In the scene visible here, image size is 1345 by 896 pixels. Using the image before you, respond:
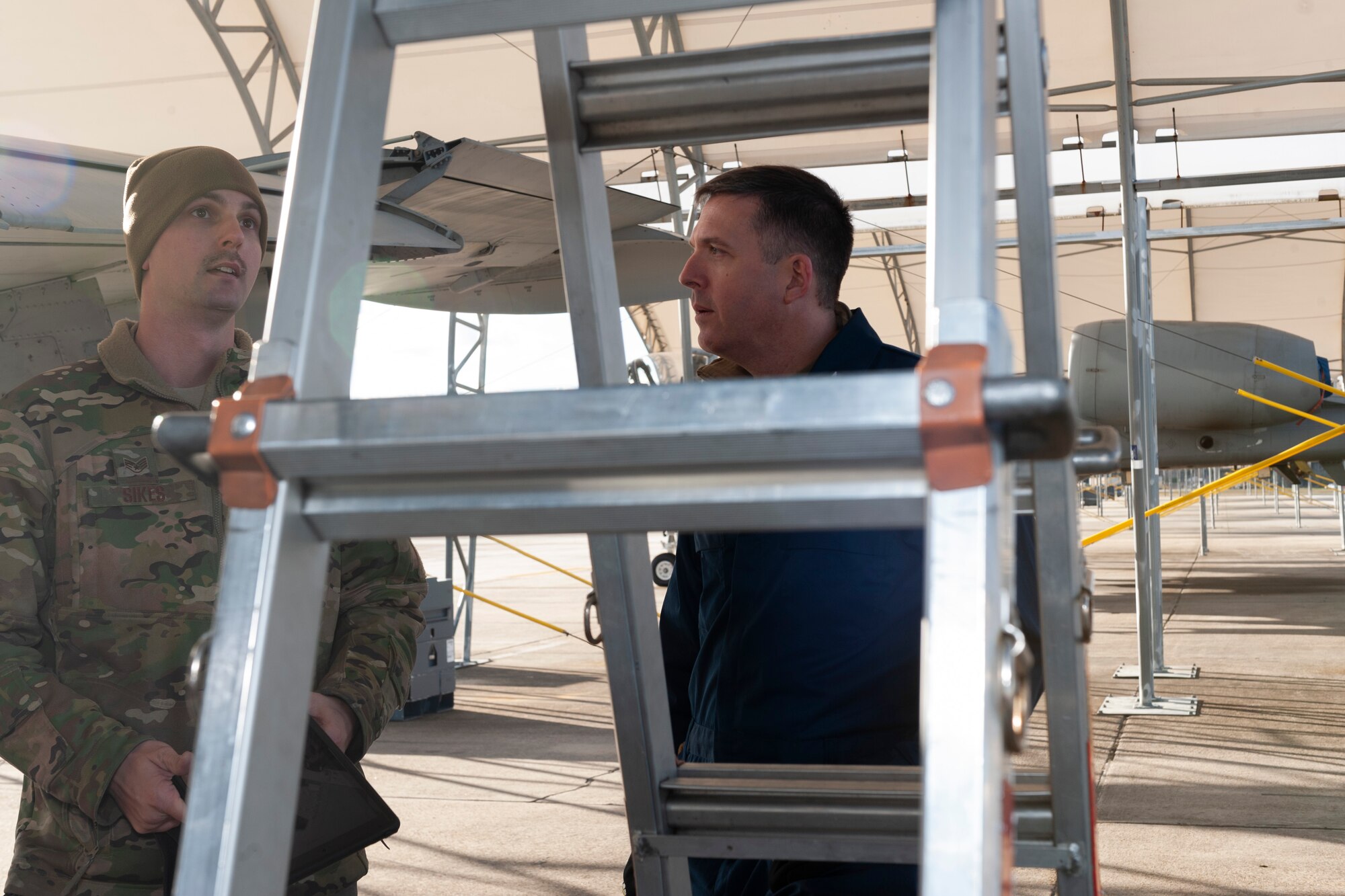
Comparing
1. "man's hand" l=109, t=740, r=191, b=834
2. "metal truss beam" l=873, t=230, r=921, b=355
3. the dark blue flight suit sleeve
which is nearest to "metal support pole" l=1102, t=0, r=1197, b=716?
the dark blue flight suit sleeve

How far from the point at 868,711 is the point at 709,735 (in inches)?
9.5

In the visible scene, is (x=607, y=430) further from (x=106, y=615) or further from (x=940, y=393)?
(x=106, y=615)

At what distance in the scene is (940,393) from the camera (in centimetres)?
64

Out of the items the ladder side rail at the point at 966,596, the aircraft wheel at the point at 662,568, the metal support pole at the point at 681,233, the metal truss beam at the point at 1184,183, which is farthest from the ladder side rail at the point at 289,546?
the aircraft wheel at the point at 662,568

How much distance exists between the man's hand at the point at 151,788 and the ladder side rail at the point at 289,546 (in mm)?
818

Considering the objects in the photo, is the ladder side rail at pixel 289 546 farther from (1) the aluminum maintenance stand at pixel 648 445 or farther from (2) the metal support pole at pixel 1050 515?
(2) the metal support pole at pixel 1050 515

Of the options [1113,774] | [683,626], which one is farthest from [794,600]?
[1113,774]

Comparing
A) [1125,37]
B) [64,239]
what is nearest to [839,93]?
[64,239]

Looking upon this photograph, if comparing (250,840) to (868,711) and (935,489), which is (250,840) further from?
(868,711)

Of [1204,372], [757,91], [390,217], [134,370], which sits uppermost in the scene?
[1204,372]

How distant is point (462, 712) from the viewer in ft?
22.9

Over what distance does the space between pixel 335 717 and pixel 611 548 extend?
614 mm

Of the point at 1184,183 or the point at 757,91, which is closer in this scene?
the point at 757,91

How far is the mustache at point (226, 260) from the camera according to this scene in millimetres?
1765
